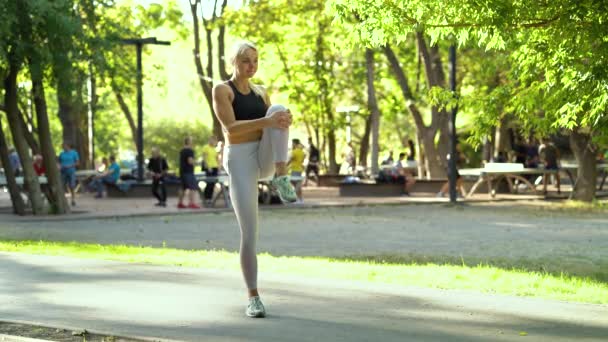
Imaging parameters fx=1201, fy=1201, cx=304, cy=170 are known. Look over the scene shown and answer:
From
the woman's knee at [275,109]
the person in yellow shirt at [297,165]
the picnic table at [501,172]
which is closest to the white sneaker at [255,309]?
the woman's knee at [275,109]

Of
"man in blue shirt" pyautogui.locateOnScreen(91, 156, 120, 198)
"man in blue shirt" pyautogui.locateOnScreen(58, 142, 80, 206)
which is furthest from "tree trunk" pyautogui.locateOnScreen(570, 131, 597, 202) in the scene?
"man in blue shirt" pyautogui.locateOnScreen(91, 156, 120, 198)

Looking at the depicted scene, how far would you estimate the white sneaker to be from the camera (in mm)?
8047

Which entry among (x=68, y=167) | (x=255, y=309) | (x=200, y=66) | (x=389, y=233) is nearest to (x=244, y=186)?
(x=255, y=309)

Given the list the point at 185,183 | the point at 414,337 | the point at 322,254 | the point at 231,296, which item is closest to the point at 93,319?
the point at 231,296

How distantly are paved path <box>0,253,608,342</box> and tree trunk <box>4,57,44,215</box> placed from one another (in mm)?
13523

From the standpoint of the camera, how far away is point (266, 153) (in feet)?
25.6

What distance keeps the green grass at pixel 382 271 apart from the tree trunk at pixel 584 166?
14778 mm

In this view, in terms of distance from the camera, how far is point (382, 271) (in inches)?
464

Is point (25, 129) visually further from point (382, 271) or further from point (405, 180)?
point (382, 271)

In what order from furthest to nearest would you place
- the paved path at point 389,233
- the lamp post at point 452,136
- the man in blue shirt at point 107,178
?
the man in blue shirt at point 107,178
the lamp post at point 452,136
the paved path at point 389,233

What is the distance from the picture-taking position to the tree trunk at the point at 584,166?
2733 centimetres

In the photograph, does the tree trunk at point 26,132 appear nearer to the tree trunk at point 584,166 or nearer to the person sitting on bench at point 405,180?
the person sitting on bench at point 405,180

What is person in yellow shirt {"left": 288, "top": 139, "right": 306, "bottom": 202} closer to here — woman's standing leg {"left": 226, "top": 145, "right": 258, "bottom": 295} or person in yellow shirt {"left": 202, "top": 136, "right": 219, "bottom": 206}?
person in yellow shirt {"left": 202, "top": 136, "right": 219, "bottom": 206}

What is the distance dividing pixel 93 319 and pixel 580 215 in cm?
1634
